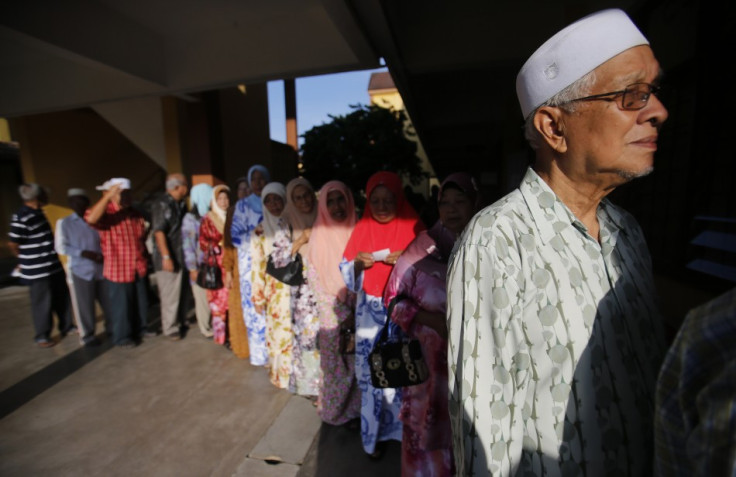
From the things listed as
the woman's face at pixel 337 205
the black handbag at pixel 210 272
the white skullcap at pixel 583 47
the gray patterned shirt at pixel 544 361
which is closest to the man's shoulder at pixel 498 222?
the gray patterned shirt at pixel 544 361

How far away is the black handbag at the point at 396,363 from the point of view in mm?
1679

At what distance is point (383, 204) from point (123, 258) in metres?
3.37

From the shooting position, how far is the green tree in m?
6.39

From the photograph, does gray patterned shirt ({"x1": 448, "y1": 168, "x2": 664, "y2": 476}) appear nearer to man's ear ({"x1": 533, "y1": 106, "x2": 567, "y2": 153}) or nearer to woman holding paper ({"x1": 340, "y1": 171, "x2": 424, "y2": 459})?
man's ear ({"x1": 533, "y1": 106, "x2": 567, "y2": 153})

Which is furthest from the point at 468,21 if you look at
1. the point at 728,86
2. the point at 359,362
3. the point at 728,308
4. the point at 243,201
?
the point at 728,308

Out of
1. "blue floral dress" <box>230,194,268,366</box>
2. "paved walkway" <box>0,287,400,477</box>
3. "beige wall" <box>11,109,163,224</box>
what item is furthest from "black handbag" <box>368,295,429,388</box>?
"beige wall" <box>11,109,163,224</box>

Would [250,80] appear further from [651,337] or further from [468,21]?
[651,337]

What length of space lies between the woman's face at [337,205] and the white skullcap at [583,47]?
5.97 ft

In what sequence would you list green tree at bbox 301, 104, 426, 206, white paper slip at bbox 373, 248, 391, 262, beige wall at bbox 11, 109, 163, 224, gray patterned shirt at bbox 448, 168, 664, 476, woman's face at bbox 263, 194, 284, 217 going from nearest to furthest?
gray patterned shirt at bbox 448, 168, 664, 476, white paper slip at bbox 373, 248, 391, 262, woman's face at bbox 263, 194, 284, 217, green tree at bbox 301, 104, 426, 206, beige wall at bbox 11, 109, 163, 224

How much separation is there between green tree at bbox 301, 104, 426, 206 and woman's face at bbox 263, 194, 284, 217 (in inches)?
122

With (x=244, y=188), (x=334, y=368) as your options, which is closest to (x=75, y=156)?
(x=244, y=188)

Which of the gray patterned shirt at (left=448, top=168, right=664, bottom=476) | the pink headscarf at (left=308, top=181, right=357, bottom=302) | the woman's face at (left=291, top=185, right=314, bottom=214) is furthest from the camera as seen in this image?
the woman's face at (left=291, top=185, right=314, bottom=214)

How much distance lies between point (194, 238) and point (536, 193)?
12.8 feet

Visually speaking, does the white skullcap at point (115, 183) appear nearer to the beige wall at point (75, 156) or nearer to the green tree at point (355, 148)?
the green tree at point (355, 148)
